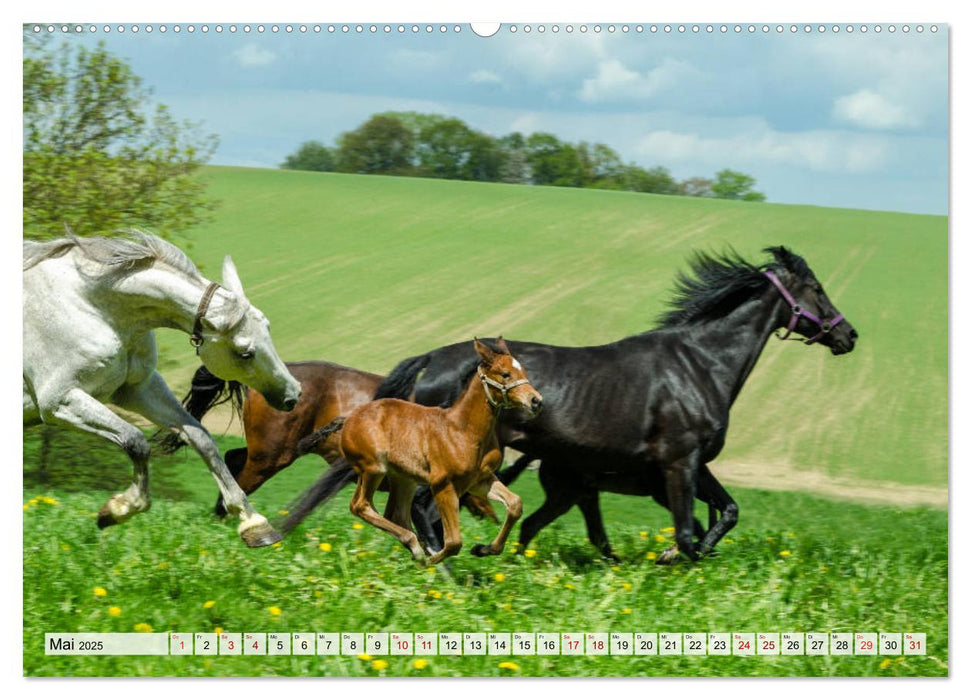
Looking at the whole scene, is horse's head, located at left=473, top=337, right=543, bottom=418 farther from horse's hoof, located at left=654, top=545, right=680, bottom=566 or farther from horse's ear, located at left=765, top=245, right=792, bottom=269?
horse's ear, located at left=765, top=245, right=792, bottom=269

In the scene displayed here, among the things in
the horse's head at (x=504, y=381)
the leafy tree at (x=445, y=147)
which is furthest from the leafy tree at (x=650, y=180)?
the horse's head at (x=504, y=381)

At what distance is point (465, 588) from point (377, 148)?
286 cm

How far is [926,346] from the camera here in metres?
6.66

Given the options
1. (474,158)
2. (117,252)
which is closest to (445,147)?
(474,158)

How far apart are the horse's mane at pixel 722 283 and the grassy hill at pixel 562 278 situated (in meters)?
0.20

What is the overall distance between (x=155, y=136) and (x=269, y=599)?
3.54m

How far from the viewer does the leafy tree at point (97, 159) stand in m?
7.49

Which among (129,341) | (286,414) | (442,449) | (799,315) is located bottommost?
(286,414)

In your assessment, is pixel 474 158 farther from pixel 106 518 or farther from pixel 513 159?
pixel 106 518

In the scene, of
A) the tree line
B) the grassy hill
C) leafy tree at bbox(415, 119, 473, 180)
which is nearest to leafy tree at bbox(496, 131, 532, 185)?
the tree line

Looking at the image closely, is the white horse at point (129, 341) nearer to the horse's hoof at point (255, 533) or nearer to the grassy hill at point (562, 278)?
the horse's hoof at point (255, 533)

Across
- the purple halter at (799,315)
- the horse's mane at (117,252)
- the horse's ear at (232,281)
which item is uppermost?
the horse's mane at (117,252)

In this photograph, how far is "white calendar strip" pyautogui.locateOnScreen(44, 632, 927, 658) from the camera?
567cm

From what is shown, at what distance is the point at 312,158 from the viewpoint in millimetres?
7527
